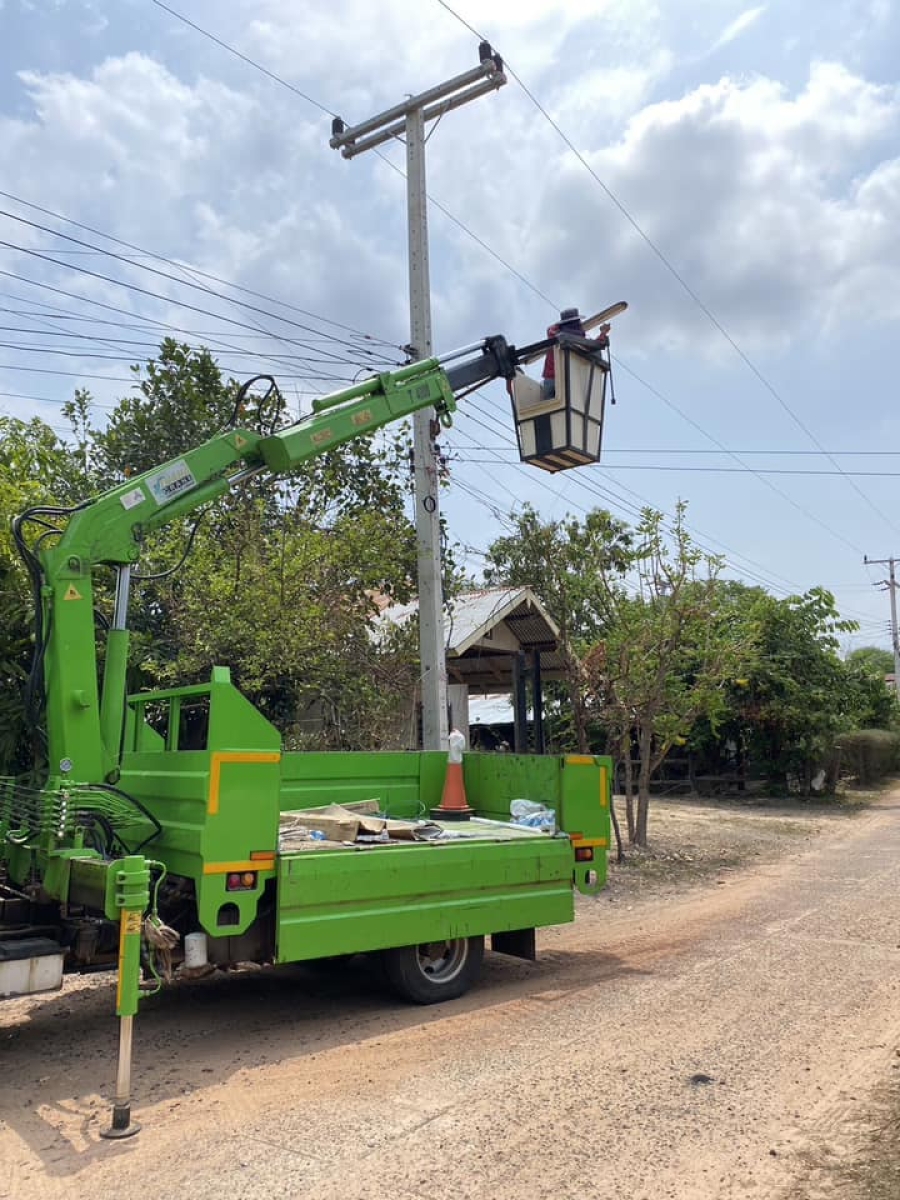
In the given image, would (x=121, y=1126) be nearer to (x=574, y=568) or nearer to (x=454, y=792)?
(x=454, y=792)

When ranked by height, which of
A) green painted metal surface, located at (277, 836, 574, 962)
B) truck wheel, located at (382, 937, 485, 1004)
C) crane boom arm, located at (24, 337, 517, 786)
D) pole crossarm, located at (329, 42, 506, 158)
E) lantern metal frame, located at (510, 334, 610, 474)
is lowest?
truck wheel, located at (382, 937, 485, 1004)

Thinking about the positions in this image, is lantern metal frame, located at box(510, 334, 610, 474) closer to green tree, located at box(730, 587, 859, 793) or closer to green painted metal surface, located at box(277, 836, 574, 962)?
green painted metal surface, located at box(277, 836, 574, 962)

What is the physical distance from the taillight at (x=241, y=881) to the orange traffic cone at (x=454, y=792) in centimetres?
304

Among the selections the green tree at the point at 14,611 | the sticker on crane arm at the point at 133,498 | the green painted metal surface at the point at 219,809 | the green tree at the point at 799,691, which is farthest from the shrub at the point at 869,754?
the sticker on crane arm at the point at 133,498

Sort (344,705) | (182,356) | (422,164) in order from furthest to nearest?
(182,356), (344,705), (422,164)

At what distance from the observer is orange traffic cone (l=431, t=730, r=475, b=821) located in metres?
8.95

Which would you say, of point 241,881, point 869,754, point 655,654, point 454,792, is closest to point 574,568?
point 655,654

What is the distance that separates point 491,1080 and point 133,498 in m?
4.52

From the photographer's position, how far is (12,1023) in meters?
6.70

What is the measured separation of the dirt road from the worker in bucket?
5.18 meters

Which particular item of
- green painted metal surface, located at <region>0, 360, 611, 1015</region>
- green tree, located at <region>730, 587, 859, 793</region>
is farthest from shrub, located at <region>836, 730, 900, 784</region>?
green painted metal surface, located at <region>0, 360, 611, 1015</region>

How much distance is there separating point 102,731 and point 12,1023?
6.61 ft

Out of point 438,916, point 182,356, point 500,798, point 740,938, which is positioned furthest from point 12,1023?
point 182,356

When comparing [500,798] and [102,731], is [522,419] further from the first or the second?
[102,731]
